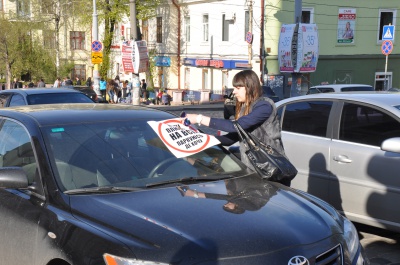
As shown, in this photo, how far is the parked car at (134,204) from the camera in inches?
115

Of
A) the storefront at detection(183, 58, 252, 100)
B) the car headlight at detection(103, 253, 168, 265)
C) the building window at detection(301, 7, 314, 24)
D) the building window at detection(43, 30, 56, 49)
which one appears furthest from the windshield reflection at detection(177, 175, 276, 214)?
the building window at detection(43, 30, 56, 49)

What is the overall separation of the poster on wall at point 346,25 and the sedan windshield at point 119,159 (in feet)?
105

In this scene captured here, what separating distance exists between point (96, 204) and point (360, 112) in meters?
3.64

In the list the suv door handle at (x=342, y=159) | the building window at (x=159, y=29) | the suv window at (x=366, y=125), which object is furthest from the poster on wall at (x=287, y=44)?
the building window at (x=159, y=29)

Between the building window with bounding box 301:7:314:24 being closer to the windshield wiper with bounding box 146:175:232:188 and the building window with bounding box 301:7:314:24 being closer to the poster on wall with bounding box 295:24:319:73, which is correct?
the poster on wall with bounding box 295:24:319:73

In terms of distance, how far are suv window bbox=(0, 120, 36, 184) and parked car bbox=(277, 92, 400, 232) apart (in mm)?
3250

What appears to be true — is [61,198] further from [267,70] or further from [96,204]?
[267,70]

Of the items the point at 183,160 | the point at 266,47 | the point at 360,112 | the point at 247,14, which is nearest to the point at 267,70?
the point at 266,47

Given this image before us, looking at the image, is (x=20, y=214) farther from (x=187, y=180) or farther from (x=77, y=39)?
(x=77, y=39)

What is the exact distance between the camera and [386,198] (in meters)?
5.48

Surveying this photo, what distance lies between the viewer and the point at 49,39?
51.9 m

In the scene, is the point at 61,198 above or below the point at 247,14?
below

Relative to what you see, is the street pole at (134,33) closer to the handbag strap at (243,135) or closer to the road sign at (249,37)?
the road sign at (249,37)

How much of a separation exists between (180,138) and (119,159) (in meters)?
0.57
